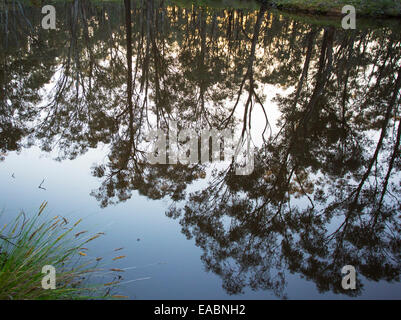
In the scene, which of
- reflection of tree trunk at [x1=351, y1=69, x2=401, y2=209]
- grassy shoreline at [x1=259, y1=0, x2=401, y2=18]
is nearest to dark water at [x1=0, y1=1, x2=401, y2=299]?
reflection of tree trunk at [x1=351, y1=69, x2=401, y2=209]

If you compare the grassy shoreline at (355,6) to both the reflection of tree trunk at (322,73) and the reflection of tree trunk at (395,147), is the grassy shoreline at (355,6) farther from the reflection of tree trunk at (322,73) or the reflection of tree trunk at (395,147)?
the reflection of tree trunk at (395,147)

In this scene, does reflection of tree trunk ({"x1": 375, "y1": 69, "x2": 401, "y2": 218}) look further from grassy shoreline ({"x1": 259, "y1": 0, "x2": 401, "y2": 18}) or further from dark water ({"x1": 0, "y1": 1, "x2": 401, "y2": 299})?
grassy shoreline ({"x1": 259, "y1": 0, "x2": 401, "y2": 18})

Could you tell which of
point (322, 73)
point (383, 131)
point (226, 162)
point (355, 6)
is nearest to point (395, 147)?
point (383, 131)

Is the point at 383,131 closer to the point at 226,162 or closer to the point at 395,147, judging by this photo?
the point at 395,147

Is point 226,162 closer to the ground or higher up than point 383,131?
closer to the ground

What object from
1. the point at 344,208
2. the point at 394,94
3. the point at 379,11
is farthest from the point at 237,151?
the point at 379,11

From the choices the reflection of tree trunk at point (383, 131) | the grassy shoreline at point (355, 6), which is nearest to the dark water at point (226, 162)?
the reflection of tree trunk at point (383, 131)

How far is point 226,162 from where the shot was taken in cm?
588

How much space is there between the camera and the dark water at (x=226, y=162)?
3461 millimetres

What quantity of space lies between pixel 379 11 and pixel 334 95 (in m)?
10.8

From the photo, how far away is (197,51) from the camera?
13711 millimetres

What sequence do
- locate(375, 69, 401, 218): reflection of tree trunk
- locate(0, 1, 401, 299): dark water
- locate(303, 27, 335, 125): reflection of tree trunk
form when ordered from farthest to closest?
locate(303, 27, 335, 125): reflection of tree trunk
locate(375, 69, 401, 218): reflection of tree trunk
locate(0, 1, 401, 299): dark water

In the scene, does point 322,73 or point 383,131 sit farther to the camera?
point 322,73

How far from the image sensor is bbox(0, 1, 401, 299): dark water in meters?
3.46
